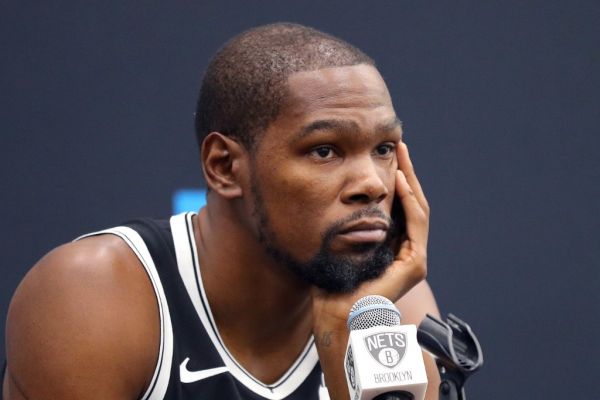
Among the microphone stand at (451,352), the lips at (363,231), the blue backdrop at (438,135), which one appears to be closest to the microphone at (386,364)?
the microphone stand at (451,352)

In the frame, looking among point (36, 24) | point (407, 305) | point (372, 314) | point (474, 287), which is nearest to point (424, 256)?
point (407, 305)

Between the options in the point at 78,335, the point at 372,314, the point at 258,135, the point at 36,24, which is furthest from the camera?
the point at 36,24

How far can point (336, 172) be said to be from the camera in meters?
2.49

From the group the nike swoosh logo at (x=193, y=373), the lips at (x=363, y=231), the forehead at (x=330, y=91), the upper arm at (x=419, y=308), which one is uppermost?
the forehead at (x=330, y=91)

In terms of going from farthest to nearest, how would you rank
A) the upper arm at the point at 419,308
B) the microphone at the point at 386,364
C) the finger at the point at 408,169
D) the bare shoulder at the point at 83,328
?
the upper arm at the point at 419,308 → the finger at the point at 408,169 → the bare shoulder at the point at 83,328 → the microphone at the point at 386,364

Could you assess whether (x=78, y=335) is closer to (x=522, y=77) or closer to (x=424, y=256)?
(x=424, y=256)

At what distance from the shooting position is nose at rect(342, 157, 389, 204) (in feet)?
8.10

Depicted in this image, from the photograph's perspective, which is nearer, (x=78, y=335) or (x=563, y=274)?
(x=78, y=335)

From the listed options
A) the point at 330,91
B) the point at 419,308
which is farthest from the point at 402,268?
the point at 330,91

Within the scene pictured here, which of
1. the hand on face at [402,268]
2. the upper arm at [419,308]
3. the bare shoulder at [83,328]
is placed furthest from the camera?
the upper arm at [419,308]

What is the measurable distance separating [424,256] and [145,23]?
155cm

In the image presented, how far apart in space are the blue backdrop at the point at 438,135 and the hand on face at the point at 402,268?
1104 millimetres

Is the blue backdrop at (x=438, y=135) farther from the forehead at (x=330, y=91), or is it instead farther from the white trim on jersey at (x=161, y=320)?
the forehead at (x=330, y=91)

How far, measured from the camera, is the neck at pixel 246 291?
8.91 ft
